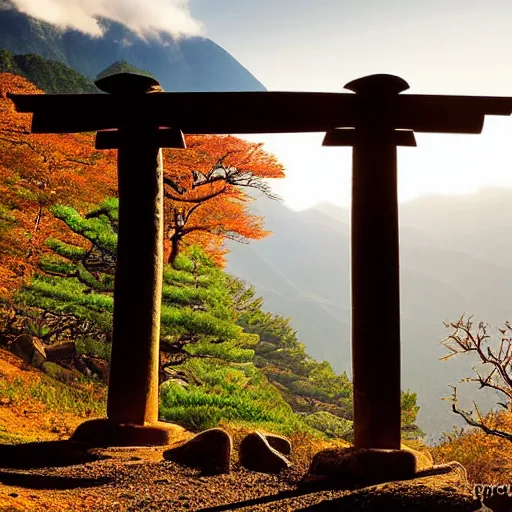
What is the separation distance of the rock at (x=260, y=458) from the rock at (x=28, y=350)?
25.5 ft

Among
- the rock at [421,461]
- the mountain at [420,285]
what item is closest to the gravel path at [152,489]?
the rock at [421,461]

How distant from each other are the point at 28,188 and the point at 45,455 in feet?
28.0

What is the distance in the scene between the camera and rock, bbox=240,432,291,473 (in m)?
6.11

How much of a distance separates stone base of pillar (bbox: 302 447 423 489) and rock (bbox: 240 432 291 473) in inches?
43.8

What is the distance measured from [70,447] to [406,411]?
479 inches

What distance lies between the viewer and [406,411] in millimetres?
15953

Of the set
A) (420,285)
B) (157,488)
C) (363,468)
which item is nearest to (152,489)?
(157,488)

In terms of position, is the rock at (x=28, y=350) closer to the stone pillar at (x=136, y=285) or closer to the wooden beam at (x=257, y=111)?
the stone pillar at (x=136, y=285)

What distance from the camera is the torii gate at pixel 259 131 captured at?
210 inches

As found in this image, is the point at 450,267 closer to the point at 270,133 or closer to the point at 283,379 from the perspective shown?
the point at 283,379

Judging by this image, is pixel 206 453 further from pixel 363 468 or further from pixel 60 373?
pixel 60 373

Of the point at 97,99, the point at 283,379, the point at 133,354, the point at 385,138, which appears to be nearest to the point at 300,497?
the point at 133,354

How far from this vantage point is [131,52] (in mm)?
98562

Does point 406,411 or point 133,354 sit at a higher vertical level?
point 133,354
